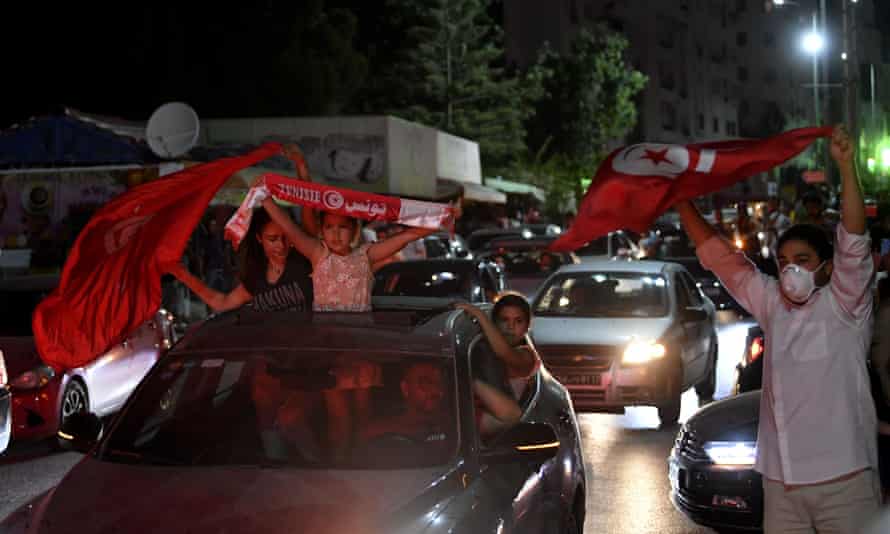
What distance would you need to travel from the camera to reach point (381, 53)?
2815 inches

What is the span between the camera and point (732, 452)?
8.02 meters

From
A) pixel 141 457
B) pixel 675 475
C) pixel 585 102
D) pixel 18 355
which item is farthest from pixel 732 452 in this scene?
pixel 585 102

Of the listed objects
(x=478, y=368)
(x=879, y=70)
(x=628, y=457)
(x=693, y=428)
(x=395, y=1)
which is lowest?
(x=628, y=457)

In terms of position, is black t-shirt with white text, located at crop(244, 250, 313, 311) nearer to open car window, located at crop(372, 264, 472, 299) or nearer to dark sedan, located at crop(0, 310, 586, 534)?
dark sedan, located at crop(0, 310, 586, 534)

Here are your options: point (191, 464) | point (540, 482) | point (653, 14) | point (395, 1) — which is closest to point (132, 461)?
point (191, 464)

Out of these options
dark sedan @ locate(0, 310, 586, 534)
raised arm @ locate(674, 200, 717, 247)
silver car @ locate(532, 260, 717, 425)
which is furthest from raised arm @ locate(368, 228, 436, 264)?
silver car @ locate(532, 260, 717, 425)

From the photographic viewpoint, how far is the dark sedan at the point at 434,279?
610 inches

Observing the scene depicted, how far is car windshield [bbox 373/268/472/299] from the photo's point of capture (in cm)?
1548

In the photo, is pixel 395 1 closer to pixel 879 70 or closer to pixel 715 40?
pixel 879 70

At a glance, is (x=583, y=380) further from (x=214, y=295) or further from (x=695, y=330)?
(x=214, y=295)

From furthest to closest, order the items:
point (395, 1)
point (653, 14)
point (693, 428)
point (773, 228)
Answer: point (653, 14) → point (395, 1) → point (773, 228) → point (693, 428)

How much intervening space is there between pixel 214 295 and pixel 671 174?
3.01 m

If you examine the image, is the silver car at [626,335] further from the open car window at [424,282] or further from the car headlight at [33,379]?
the car headlight at [33,379]

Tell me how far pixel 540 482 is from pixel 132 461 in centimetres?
168
